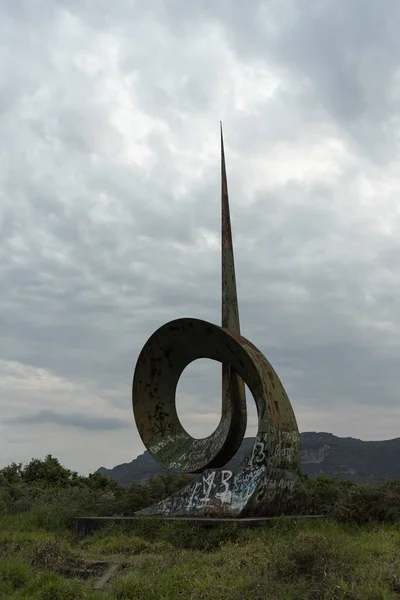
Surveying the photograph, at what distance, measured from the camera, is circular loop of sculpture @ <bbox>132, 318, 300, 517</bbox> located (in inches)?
361

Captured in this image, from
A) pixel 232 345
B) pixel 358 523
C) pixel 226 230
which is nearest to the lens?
pixel 358 523

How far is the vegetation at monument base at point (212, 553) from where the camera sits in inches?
219

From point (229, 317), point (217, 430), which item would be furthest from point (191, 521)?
point (229, 317)

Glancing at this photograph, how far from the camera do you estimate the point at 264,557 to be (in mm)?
6660

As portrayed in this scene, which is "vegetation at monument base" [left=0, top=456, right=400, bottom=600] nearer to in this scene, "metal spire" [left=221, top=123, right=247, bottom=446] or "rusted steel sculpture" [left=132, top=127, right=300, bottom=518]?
"rusted steel sculpture" [left=132, top=127, right=300, bottom=518]

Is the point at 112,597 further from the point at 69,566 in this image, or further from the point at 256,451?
the point at 256,451

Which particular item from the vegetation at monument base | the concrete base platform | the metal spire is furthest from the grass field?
the metal spire

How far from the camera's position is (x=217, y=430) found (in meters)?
10.6

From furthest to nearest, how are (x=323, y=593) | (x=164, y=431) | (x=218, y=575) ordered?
(x=164, y=431) → (x=218, y=575) → (x=323, y=593)

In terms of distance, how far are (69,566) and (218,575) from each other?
196 centimetres

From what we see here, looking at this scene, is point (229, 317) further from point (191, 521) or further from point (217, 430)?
point (191, 521)

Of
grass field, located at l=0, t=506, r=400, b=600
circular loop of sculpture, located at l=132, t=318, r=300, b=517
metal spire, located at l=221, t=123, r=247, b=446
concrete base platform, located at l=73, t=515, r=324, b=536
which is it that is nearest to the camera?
grass field, located at l=0, t=506, r=400, b=600

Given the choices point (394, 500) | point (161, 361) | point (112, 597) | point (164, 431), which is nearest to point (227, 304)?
point (161, 361)

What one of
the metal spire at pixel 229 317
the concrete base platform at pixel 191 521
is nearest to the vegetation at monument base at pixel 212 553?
the concrete base platform at pixel 191 521
